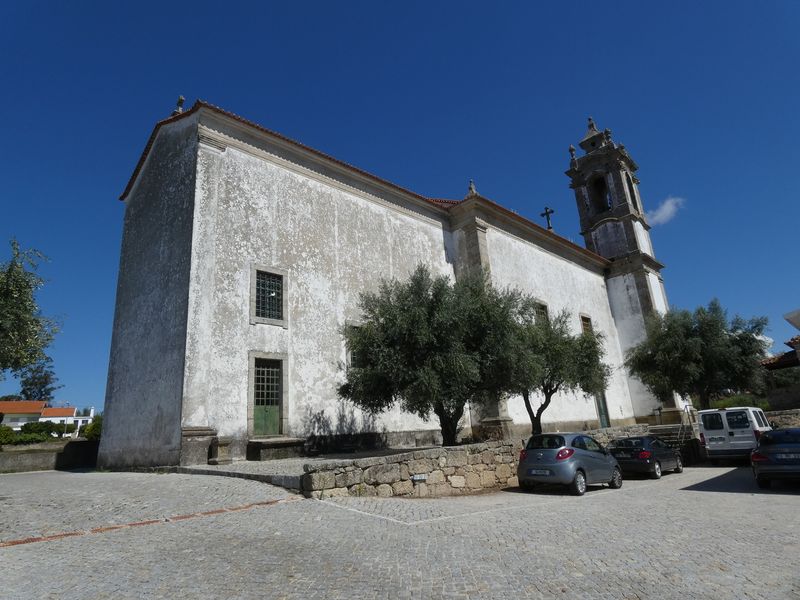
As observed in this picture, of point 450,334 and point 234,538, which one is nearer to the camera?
point 234,538

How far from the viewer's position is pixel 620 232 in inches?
1273

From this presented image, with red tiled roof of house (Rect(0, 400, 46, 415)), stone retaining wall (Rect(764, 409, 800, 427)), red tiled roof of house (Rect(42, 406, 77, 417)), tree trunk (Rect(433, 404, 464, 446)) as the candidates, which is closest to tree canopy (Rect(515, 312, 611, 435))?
tree trunk (Rect(433, 404, 464, 446))

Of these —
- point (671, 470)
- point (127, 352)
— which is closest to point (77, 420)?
point (127, 352)

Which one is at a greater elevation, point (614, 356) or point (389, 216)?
point (389, 216)

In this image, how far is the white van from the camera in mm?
15594

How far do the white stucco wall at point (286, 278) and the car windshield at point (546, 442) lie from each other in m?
6.44

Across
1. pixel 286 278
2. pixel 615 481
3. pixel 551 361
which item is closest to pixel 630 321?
pixel 551 361

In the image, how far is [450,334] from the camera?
13.1 meters

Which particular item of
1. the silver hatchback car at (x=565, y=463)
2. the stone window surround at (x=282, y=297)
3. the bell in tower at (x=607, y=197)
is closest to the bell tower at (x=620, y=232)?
the bell in tower at (x=607, y=197)

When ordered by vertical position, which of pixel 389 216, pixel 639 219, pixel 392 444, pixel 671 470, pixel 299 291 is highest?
pixel 639 219

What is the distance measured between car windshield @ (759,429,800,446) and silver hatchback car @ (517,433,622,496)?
349cm

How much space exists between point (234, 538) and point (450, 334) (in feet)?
27.0

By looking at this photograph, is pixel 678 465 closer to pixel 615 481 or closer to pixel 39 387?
pixel 615 481

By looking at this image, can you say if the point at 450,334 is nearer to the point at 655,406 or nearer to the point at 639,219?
the point at 655,406
